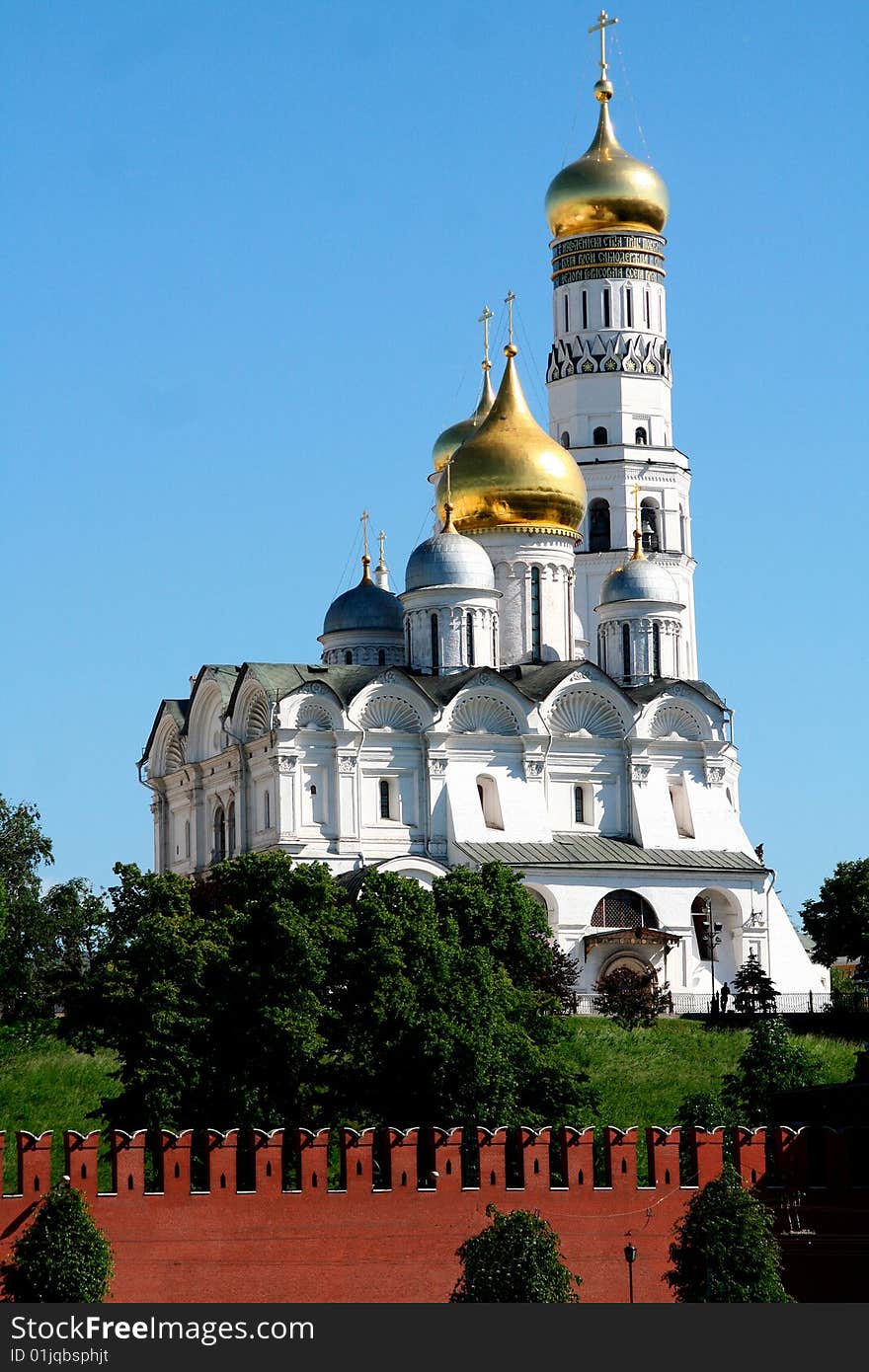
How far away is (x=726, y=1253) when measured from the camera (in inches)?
1350

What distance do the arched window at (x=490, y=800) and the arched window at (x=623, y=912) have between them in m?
2.50

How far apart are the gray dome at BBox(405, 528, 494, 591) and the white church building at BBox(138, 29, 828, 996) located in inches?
2.0

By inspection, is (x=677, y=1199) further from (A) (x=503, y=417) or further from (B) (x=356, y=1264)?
(A) (x=503, y=417)

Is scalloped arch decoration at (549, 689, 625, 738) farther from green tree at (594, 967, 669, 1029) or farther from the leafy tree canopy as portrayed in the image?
the leafy tree canopy

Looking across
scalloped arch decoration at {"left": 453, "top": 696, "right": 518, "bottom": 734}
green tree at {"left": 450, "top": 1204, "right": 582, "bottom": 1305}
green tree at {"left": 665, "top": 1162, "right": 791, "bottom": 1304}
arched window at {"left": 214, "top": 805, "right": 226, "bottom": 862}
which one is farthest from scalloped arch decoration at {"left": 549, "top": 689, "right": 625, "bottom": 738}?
green tree at {"left": 450, "top": 1204, "right": 582, "bottom": 1305}

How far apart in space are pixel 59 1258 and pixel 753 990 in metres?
30.4

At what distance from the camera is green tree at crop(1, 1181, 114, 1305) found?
3272 cm

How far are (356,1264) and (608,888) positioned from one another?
28.1 meters

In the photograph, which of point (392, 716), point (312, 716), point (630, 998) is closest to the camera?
point (630, 998)

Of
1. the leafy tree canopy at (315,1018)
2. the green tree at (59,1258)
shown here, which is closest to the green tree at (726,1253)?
the leafy tree canopy at (315,1018)

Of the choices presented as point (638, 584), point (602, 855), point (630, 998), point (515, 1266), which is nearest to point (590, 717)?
point (602, 855)

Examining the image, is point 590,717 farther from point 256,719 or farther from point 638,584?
point 256,719
